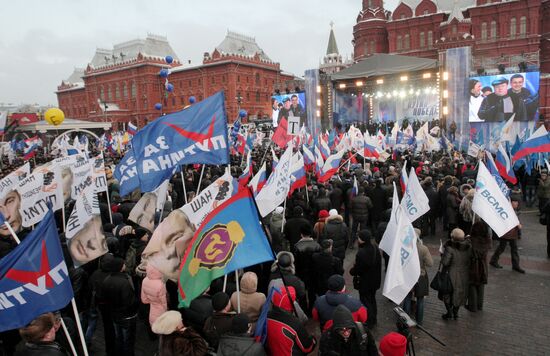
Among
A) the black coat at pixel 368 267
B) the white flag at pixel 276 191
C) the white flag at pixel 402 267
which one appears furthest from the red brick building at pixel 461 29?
the white flag at pixel 402 267

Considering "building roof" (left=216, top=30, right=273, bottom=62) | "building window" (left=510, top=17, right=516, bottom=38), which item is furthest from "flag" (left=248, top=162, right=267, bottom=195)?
"building roof" (left=216, top=30, right=273, bottom=62)

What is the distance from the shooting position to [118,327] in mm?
5227

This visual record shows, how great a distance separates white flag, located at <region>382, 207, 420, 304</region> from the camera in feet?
16.8

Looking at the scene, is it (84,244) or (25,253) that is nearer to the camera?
(25,253)

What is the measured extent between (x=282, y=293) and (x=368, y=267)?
79.7 inches

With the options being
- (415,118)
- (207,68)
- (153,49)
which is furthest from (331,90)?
(153,49)

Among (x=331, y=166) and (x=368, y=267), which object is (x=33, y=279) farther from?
(x=331, y=166)

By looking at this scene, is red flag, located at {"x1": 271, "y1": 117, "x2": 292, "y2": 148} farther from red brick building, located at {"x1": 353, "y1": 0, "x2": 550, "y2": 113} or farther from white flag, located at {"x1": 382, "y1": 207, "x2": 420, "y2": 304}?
red brick building, located at {"x1": 353, "y1": 0, "x2": 550, "y2": 113}

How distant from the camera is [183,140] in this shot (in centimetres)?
621

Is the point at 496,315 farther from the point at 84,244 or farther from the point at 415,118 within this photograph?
the point at 415,118

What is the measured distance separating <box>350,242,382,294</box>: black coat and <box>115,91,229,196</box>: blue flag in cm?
263

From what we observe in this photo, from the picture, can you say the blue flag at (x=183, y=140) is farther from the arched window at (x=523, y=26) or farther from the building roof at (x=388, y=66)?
the arched window at (x=523, y=26)

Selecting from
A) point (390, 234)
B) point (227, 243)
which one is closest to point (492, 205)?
point (390, 234)

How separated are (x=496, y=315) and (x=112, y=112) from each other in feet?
234
